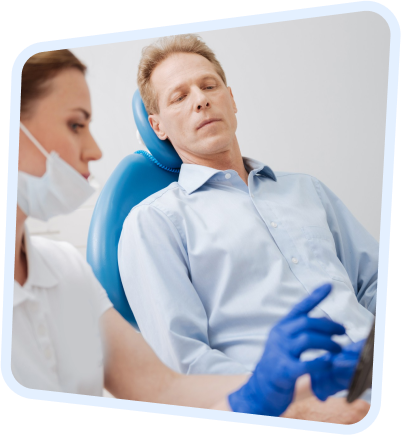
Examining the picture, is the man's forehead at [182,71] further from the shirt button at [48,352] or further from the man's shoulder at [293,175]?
the shirt button at [48,352]

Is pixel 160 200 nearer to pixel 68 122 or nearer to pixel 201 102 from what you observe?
pixel 201 102

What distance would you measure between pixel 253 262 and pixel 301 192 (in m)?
0.26

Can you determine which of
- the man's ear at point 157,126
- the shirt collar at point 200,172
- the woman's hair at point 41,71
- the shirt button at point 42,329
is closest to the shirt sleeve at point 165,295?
the shirt collar at point 200,172

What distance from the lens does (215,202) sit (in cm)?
163

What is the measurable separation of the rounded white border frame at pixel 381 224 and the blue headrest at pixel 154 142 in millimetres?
244

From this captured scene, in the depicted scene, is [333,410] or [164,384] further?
[164,384]

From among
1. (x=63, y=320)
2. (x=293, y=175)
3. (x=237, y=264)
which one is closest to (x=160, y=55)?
(x=293, y=175)

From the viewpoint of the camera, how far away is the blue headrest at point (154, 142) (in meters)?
1.71

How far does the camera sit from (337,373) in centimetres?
140

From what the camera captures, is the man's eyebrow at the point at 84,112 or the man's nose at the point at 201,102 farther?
the man's eyebrow at the point at 84,112

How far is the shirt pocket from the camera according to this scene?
1.51 metres

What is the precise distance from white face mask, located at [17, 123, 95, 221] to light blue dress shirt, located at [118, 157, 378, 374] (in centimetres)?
24

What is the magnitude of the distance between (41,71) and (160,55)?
1.53 ft

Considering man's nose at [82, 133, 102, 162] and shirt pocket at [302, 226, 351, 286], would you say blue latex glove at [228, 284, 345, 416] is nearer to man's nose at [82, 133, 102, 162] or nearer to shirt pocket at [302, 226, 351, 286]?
shirt pocket at [302, 226, 351, 286]
